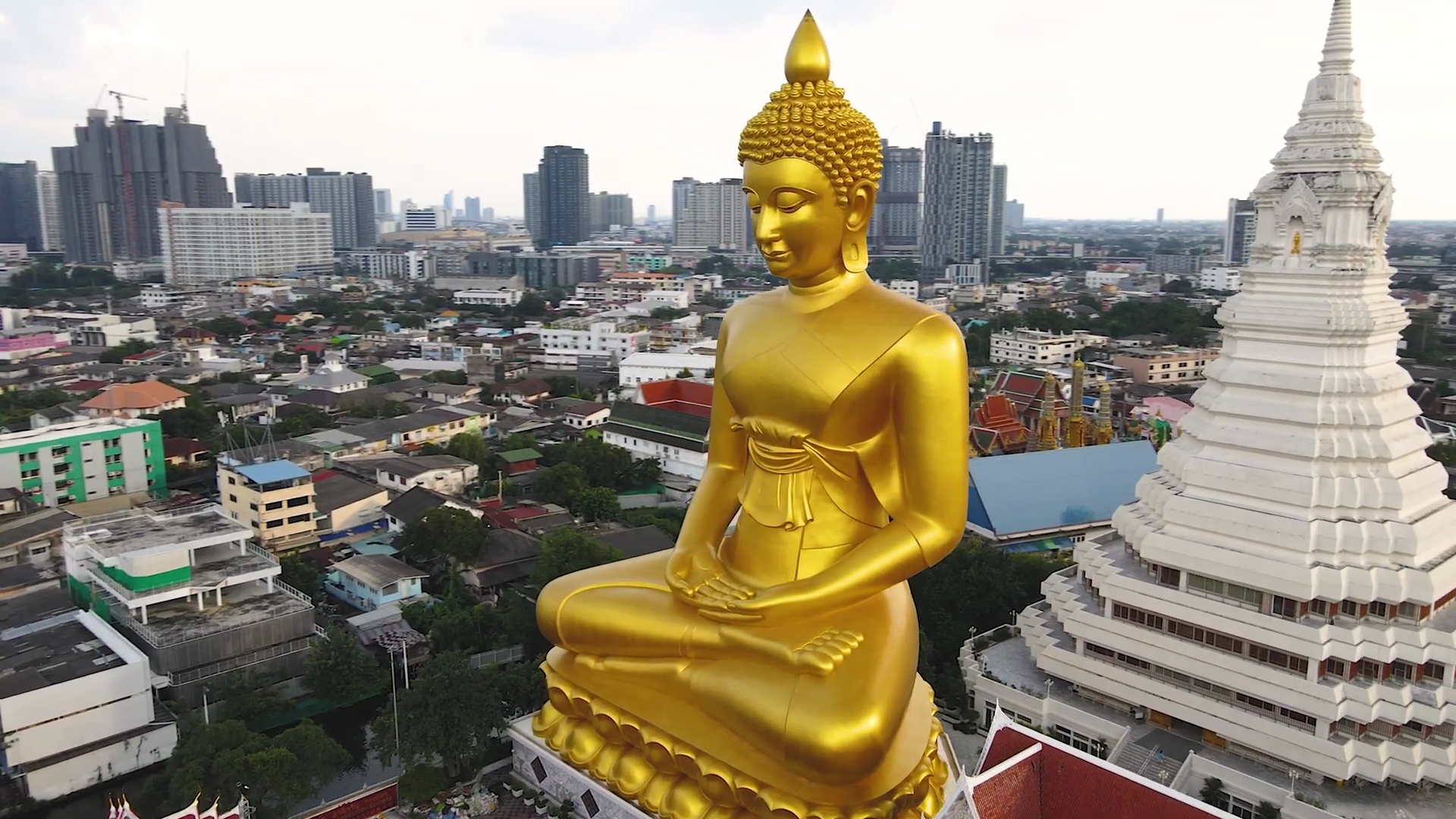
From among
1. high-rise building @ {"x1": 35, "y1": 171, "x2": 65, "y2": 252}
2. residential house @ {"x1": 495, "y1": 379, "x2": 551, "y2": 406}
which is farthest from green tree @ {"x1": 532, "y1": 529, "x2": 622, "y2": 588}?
high-rise building @ {"x1": 35, "y1": 171, "x2": 65, "y2": 252}

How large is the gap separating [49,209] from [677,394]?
3407 inches

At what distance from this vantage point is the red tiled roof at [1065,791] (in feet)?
22.2

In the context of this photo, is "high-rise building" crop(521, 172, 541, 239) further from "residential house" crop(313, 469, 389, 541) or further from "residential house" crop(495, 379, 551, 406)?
"residential house" crop(313, 469, 389, 541)

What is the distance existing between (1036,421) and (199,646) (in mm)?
17670

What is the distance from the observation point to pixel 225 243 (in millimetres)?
71000

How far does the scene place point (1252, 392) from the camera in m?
10.5

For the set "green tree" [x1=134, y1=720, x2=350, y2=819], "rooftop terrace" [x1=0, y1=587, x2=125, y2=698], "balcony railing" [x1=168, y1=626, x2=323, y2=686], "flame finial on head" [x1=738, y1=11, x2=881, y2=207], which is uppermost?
"flame finial on head" [x1=738, y1=11, x2=881, y2=207]

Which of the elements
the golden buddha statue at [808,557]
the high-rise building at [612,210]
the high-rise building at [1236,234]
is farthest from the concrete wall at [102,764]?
the high-rise building at [612,210]

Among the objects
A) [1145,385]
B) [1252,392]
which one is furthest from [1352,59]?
[1145,385]

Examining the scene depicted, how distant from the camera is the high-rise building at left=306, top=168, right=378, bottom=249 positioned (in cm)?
9925

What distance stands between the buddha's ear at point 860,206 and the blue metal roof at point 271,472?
579 inches

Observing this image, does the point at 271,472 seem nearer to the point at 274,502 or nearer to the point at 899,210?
the point at 274,502

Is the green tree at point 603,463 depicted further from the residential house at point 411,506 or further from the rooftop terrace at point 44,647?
the rooftop terrace at point 44,647

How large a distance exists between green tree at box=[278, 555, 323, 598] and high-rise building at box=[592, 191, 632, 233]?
121483mm
